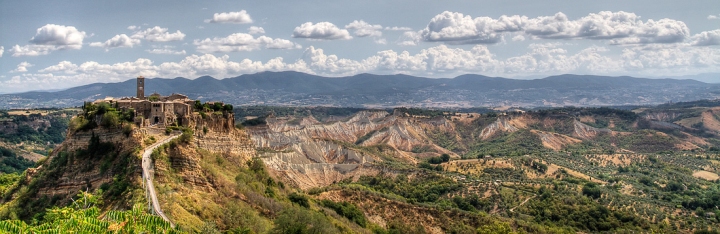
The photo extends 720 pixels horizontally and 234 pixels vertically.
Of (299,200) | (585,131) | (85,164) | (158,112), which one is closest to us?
(85,164)

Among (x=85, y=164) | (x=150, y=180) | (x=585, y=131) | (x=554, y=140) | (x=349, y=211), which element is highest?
(x=85, y=164)

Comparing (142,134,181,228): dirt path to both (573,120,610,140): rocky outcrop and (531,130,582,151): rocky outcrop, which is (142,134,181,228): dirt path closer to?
(531,130,582,151): rocky outcrop

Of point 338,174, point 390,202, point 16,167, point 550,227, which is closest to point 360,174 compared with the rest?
point 338,174

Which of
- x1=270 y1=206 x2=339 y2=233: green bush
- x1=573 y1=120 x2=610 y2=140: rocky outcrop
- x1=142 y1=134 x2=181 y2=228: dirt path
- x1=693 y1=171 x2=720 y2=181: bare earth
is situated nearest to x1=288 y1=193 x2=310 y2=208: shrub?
x1=270 y1=206 x2=339 y2=233: green bush

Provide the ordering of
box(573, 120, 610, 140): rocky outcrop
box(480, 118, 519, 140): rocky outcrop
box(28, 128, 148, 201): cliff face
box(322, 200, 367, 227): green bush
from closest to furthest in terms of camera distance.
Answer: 1. box(28, 128, 148, 201): cliff face
2. box(322, 200, 367, 227): green bush
3. box(480, 118, 519, 140): rocky outcrop
4. box(573, 120, 610, 140): rocky outcrop

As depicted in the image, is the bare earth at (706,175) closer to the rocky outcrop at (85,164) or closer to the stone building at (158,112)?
the stone building at (158,112)

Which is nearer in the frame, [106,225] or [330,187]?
[106,225]

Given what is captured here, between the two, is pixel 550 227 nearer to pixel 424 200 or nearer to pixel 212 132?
pixel 424 200

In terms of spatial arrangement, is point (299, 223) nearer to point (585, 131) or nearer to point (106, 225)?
point (106, 225)

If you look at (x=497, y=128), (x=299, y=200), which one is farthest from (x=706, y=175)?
(x=299, y=200)

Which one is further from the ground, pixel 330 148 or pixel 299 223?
pixel 299 223

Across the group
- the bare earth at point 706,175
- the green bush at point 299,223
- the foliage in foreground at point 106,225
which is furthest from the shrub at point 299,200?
the bare earth at point 706,175
